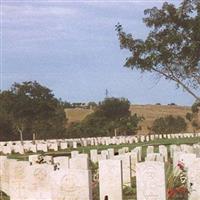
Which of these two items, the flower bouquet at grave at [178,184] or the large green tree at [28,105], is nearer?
the flower bouquet at grave at [178,184]

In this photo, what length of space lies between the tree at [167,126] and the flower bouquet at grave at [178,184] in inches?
3040

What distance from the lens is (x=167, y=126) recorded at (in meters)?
98.3

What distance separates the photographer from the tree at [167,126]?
3814 inches

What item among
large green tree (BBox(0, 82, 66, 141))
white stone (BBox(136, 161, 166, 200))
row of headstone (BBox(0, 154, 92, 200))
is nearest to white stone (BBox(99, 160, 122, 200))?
row of headstone (BBox(0, 154, 92, 200))

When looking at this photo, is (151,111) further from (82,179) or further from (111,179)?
(82,179)

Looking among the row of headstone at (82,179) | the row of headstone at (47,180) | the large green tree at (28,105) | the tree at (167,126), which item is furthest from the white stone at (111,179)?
the tree at (167,126)

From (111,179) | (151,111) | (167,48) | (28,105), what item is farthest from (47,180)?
(151,111)

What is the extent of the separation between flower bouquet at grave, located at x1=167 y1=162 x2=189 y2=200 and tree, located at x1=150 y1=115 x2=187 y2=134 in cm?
7722

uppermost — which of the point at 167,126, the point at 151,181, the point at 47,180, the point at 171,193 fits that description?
the point at 167,126

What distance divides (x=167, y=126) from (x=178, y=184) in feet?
266

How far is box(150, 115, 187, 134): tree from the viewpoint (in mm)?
96875

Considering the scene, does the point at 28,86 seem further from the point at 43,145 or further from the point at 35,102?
the point at 43,145

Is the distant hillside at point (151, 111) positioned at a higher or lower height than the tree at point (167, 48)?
higher

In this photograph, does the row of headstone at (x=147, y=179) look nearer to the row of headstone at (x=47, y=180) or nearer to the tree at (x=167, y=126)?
the row of headstone at (x=47, y=180)
